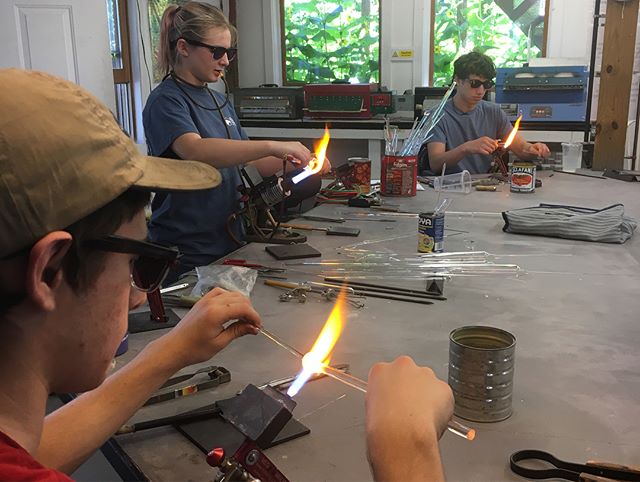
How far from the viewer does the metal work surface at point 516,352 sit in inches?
39.6

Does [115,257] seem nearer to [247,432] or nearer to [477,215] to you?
[247,432]

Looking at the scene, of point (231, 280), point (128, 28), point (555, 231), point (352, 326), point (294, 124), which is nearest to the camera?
point (352, 326)

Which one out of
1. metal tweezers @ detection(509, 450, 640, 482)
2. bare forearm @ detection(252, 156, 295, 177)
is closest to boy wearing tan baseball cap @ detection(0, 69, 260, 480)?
metal tweezers @ detection(509, 450, 640, 482)

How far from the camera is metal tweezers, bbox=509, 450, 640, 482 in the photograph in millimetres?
901

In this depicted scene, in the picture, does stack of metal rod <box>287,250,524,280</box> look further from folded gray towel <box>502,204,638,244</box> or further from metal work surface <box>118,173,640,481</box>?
folded gray towel <box>502,204,638,244</box>

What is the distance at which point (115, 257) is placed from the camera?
0.74 metres

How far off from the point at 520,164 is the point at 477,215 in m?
0.60

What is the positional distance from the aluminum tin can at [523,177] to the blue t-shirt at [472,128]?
1.88 ft

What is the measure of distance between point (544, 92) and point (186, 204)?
10.7 ft

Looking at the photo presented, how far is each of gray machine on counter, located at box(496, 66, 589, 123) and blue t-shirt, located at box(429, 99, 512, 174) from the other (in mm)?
836

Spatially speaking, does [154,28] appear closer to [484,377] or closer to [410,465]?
[484,377]

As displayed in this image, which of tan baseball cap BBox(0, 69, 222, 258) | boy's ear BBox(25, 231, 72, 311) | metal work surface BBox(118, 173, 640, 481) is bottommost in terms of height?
metal work surface BBox(118, 173, 640, 481)

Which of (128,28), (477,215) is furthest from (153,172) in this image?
(128,28)

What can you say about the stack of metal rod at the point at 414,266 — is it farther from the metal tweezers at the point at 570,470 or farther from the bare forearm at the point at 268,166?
the metal tweezers at the point at 570,470
